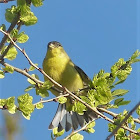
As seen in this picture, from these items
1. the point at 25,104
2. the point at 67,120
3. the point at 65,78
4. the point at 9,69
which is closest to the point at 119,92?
the point at 25,104

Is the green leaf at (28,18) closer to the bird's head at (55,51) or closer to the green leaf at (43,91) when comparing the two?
the green leaf at (43,91)

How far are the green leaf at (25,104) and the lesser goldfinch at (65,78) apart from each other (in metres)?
1.25

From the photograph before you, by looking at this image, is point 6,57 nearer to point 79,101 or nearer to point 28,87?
point 28,87

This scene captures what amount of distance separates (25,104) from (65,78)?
1793 millimetres

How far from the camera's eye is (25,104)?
7.07 feet

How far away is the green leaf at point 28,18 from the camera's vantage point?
202 centimetres

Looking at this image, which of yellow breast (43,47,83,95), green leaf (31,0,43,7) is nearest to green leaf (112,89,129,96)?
green leaf (31,0,43,7)

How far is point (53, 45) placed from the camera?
4.70 meters

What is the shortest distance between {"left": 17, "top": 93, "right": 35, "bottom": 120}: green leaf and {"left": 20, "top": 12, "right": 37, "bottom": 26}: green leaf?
1.45 feet

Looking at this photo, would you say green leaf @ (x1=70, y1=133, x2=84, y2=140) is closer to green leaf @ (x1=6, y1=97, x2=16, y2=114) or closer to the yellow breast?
green leaf @ (x1=6, y1=97, x2=16, y2=114)

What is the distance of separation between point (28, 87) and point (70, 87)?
1469mm

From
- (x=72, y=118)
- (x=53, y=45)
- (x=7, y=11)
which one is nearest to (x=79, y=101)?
(x=7, y=11)

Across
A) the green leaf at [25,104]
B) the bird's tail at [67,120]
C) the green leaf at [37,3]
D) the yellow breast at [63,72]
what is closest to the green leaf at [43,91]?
the green leaf at [25,104]

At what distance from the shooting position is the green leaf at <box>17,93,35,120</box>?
7.09 ft
